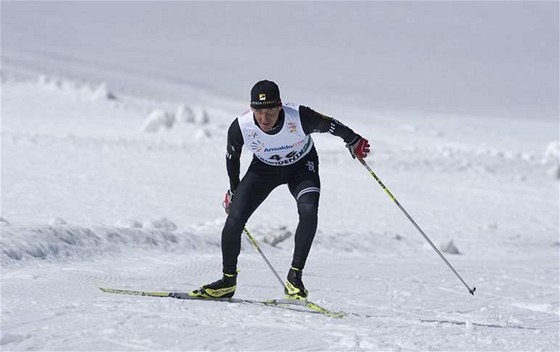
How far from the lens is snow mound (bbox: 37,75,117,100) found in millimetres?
28422

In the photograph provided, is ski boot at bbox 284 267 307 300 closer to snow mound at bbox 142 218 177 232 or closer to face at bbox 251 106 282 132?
face at bbox 251 106 282 132

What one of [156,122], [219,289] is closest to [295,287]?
[219,289]

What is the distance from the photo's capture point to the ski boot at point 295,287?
6758 mm

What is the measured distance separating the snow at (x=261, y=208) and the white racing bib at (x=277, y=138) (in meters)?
1.15

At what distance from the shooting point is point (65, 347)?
4.86 meters

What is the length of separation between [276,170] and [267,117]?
22.0 inches

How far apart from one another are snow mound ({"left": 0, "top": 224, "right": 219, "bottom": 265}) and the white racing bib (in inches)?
89.9

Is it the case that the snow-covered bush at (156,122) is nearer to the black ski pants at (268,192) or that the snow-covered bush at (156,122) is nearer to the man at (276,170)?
the man at (276,170)

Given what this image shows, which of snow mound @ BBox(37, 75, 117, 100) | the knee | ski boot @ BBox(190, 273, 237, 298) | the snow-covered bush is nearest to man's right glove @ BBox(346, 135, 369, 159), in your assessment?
the knee

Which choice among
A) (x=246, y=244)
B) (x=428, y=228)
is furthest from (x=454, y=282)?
(x=428, y=228)

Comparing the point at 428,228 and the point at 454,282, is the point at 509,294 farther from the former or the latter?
the point at 428,228

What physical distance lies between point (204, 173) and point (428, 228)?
18.3ft

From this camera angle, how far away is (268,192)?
268 inches

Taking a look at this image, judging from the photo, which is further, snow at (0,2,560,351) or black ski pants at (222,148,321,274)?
black ski pants at (222,148,321,274)
